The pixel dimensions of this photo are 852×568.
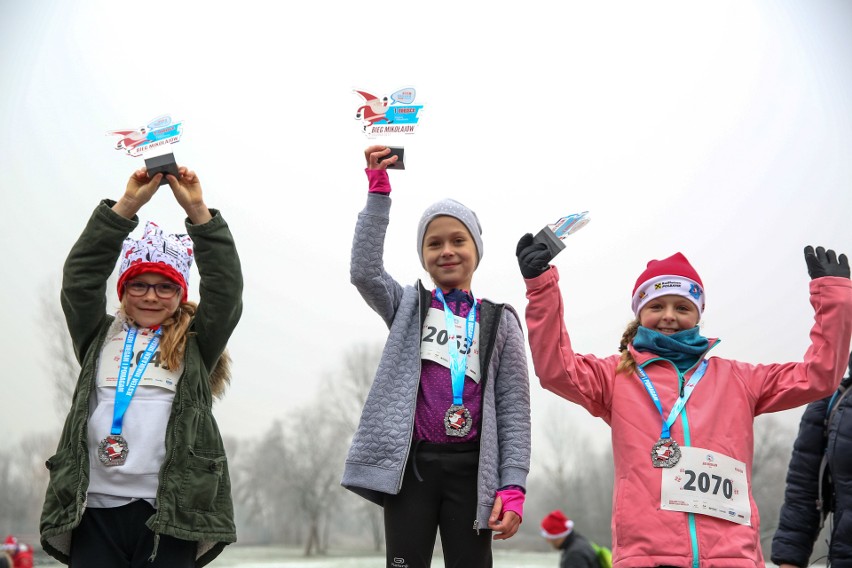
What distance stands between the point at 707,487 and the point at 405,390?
83 centimetres

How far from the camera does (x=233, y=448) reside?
35.3 ft

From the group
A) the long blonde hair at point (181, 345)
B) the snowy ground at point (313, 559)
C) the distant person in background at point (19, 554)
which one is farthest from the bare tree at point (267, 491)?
the long blonde hair at point (181, 345)

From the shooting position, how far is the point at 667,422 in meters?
2.20

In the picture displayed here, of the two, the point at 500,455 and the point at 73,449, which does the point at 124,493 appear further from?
the point at 500,455

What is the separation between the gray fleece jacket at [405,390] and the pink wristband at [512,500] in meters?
0.02

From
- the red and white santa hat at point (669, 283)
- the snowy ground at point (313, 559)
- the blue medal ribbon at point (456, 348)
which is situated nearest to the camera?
the blue medal ribbon at point (456, 348)

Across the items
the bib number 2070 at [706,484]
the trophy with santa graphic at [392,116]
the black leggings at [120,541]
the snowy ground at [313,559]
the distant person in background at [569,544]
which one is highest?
the trophy with santa graphic at [392,116]

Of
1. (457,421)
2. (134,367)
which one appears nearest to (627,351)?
(457,421)

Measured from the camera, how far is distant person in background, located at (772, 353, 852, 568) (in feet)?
8.95

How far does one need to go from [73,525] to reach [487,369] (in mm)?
1141

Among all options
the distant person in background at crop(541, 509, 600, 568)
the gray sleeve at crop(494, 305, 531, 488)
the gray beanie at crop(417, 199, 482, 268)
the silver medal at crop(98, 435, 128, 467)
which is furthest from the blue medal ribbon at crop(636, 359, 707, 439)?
the distant person in background at crop(541, 509, 600, 568)

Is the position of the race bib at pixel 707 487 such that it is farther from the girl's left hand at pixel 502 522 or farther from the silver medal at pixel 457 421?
the silver medal at pixel 457 421

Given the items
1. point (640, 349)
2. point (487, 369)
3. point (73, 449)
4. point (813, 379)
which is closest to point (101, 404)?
point (73, 449)

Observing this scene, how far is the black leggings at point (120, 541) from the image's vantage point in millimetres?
2049
